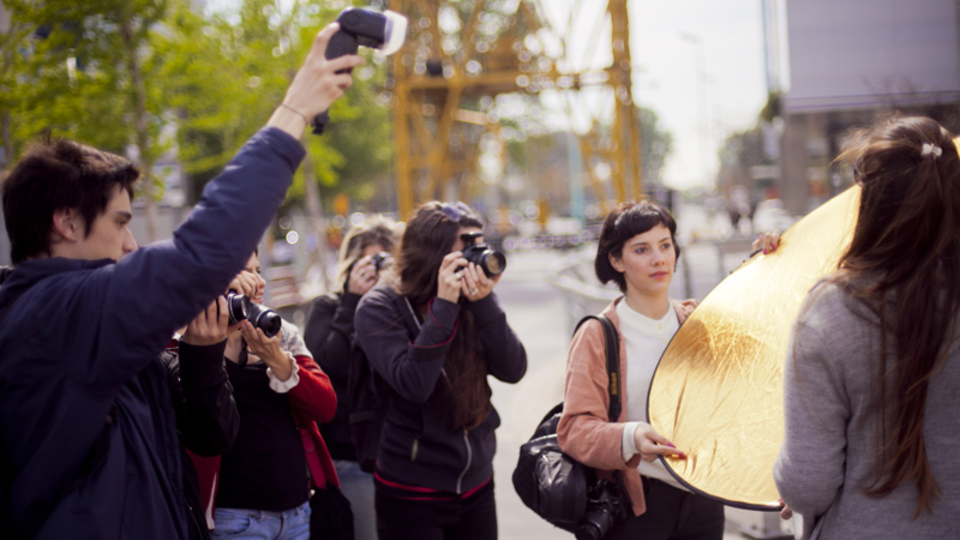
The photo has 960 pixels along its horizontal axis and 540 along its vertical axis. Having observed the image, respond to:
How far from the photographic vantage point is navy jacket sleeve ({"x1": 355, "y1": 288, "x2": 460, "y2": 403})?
2631 millimetres

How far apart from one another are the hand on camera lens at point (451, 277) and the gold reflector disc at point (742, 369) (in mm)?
783

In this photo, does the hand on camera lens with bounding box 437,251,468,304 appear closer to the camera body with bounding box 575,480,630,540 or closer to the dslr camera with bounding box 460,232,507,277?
the dslr camera with bounding box 460,232,507,277

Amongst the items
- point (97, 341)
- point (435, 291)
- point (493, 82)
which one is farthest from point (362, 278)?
point (493, 82)

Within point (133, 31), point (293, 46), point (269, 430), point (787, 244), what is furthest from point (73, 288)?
point (293, 46)

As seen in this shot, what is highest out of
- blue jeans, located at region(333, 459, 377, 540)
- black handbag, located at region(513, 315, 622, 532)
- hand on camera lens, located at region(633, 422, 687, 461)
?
hand on camera lens, located at region(633, 422, 687, 461)

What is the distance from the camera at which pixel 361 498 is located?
3.25 m

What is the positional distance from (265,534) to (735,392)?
1497 mm

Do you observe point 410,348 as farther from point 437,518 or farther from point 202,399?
point 202,399

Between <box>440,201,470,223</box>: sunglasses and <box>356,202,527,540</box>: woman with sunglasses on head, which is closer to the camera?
<box>356,202,527,540</box>: woman with sunglasses on head

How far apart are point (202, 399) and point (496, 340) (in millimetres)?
1150

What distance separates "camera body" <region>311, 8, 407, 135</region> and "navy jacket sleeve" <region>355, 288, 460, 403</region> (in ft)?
3.78

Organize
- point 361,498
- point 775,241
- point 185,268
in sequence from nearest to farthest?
point 185,268
point 775,241
point 361,498

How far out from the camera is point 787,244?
237 cm

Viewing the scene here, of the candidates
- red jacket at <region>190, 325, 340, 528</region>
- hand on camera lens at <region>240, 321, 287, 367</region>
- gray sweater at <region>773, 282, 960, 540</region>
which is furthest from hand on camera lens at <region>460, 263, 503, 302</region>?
gray sweater at <region>773, 282, 960, 540</region>
